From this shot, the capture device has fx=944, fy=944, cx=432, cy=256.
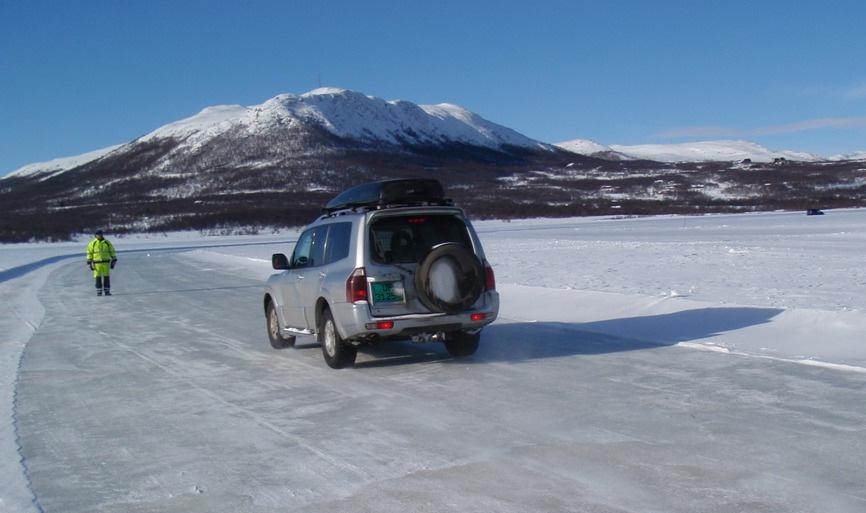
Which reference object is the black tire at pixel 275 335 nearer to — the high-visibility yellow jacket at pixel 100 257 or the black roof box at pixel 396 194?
the black roof box at pixel 396 194

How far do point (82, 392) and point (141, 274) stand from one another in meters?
21.9

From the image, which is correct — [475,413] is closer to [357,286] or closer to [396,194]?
[357,286]

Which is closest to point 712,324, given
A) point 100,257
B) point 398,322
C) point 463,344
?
point 463,344

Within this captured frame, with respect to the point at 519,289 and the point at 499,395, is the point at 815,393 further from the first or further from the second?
the point at 519,289

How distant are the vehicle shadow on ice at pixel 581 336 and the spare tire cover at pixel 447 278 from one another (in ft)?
3.39

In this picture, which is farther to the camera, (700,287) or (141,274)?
(141,274)

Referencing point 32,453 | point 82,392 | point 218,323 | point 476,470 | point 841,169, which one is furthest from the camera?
point 841,169

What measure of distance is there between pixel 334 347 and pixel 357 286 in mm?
892

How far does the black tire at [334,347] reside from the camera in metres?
10.5

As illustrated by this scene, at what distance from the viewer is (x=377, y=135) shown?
198 m

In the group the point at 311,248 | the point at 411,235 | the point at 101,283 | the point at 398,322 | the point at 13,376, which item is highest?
the point at 411,235

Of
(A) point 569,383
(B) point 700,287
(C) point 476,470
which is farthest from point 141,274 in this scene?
(C) point 476,470

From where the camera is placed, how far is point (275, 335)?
41.2 feet

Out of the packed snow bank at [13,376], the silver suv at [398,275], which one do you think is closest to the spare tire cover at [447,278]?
the silver suv at [398,275]
